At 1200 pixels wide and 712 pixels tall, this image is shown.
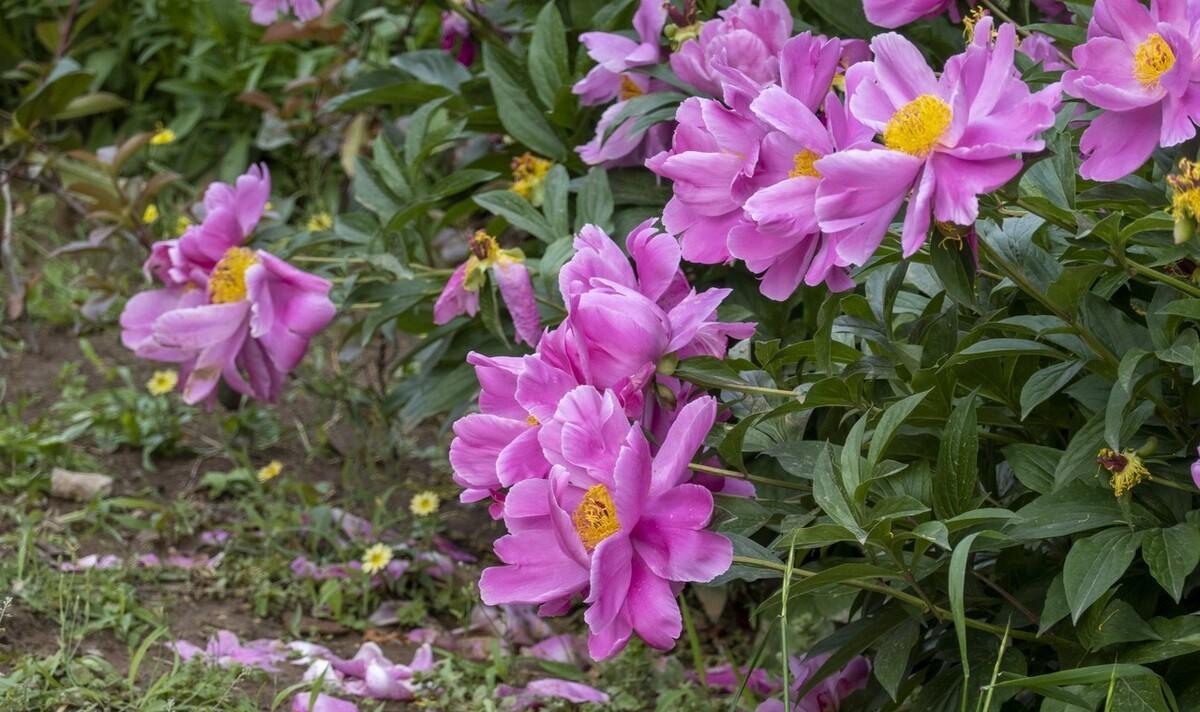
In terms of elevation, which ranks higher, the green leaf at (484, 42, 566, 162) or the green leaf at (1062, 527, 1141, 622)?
the green leaf at (1062, 527, 1141, 622)

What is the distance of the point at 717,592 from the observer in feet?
7.44

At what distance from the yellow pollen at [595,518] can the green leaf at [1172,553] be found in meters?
0.46

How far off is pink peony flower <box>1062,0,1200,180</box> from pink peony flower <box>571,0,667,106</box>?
626mm

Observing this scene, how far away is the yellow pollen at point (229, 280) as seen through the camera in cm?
201

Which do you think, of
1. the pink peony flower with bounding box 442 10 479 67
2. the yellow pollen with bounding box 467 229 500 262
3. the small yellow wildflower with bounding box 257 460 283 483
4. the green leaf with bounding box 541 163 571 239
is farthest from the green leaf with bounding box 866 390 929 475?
the small yellow wildflower with bounding box 257 460 283 483

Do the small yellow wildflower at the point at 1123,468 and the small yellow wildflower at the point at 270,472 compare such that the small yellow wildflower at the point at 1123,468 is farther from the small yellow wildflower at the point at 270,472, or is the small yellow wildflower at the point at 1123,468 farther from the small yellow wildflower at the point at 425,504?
the small yellow wildflower at the point at 270,472

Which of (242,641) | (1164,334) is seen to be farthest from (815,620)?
(1164,334)

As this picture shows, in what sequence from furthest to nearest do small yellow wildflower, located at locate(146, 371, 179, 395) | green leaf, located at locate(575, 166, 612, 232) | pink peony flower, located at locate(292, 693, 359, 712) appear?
small yellow wildflower, located at locate(146, 371, 179, 395) < green leaf, located at locate(575, 166, 612, 232) < pink peony flower, located at locate(292, 693, 359, 712)

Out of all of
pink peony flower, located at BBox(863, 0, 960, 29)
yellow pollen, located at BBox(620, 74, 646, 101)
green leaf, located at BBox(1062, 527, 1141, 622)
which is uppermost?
pink peony flower, located at BBox(863, 0, 960, 29)

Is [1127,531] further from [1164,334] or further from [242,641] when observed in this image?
[242,641]

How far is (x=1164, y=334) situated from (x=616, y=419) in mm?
495

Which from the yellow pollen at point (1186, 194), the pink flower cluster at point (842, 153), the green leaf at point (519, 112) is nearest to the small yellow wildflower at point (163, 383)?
the green leaf at point (519, 112)

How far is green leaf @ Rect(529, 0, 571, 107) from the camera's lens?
2059mm

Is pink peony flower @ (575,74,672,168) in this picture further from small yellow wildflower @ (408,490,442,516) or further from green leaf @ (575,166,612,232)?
small yellow wildflower @ (408,490,442,516)
